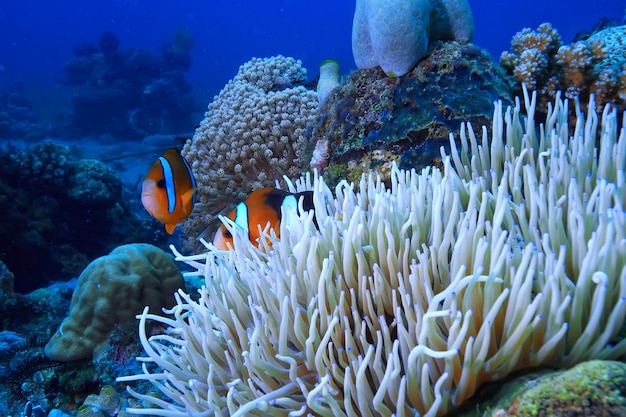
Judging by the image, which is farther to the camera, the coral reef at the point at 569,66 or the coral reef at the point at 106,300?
the coral reef at the point at 106,300

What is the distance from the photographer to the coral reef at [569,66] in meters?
3.64

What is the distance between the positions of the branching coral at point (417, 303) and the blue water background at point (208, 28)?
54.0m

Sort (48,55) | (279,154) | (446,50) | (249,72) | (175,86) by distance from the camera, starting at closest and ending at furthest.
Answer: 1. (446,50)
2. (279,154)
3. (249,72)
4. (175,86)
5. (48,55)

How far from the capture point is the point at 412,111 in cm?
321

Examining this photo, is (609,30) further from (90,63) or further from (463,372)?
(90,63)

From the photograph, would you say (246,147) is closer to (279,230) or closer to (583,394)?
(279,230)

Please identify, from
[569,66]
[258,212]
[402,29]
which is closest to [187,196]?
[258,212]

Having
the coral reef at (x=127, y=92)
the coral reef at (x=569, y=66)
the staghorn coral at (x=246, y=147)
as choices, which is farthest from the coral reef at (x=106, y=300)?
the coral reef at (x=127, y=92)

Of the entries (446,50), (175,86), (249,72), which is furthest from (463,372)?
(175,86)

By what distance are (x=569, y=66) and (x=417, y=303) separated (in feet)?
11.1

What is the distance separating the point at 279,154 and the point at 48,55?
246 ft

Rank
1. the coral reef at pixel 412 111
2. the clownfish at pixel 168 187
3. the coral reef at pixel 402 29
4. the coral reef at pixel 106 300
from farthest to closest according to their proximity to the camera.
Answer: the coral reef at pixel 106 300, the coral reef at pixel 402 29, the coral reef at pixel 412 111, the clownfish at pixel 168 187

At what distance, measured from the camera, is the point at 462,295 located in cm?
150

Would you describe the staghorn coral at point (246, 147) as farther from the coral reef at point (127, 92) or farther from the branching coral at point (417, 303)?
the coral reef at point (127, 92)
